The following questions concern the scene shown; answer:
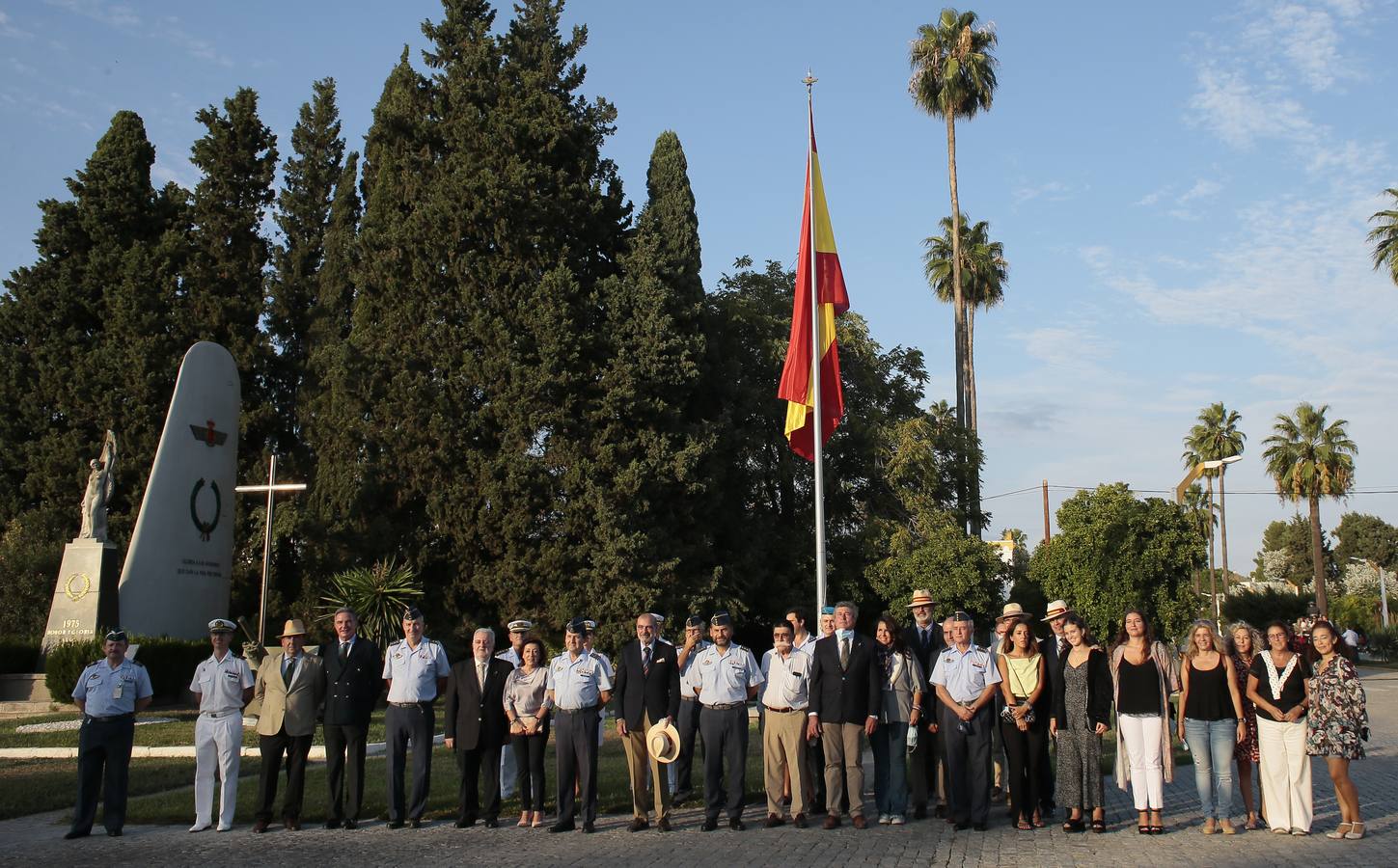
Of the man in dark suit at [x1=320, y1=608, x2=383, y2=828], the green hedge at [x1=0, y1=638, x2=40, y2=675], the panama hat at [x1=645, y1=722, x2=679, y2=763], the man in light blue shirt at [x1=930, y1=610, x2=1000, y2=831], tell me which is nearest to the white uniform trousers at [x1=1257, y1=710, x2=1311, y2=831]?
the man in light blue shirt at [x1=930, y1=610, x2=1000, y2=831]

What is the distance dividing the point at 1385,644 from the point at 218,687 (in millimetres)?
58343

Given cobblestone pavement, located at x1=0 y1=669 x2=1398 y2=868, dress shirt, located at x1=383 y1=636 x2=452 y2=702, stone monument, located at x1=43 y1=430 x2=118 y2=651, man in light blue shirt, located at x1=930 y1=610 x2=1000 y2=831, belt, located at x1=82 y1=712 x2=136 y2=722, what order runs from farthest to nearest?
1. stone monument, located at x1=43 y1=430 x2=118 y2=651
2. dress shirt, located at x1=383 y1=636 x2=452 y2=702
3. belt, located at x1=82 y1=712 x2=136 y2=722
4. man in light blue shirt, located at x1=930 y1=610 x2=1000 y2=831
5. cobblestone pavement, located at x1=0 y1=669 x2=1398 y2=868

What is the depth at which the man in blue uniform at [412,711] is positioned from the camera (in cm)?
1001

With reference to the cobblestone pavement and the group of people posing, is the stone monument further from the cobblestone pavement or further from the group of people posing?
the group of people posing

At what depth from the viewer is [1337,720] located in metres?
9.37

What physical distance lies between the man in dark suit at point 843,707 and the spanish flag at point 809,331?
7566 mm

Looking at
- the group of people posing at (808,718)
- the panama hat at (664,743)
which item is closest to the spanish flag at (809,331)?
the group of people posing at (808,718)

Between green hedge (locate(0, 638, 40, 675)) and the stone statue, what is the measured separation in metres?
2.46

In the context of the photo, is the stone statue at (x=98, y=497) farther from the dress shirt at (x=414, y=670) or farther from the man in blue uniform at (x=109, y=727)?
the dress shirt at (x=414, y=670)

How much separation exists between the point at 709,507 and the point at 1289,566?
76149mm

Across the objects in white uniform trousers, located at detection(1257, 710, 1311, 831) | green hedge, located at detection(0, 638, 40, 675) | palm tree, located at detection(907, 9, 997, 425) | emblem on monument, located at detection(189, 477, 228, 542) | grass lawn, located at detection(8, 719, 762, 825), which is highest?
palm tree, located at detection(907, 9, 997, 425)

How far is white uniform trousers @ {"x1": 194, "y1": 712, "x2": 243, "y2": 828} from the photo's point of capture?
9914 millimetres

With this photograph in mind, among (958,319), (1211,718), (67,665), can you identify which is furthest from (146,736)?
(958,319)

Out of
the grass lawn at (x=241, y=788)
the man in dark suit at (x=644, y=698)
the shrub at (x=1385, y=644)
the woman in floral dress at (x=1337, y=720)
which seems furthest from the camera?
the shrub at (x=1385, y=644)
